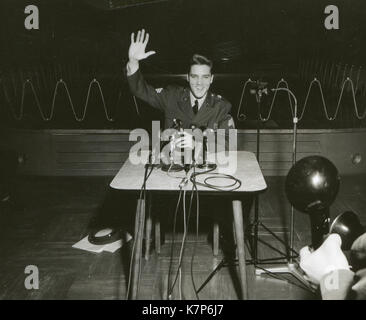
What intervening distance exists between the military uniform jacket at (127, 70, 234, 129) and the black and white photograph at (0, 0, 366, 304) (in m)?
0.01

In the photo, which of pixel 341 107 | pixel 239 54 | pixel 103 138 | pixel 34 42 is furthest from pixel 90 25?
pixel 341 107

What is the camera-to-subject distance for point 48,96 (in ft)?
22.9

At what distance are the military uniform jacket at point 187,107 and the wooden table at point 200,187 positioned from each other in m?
0.74

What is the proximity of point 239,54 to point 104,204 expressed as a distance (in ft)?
18.3

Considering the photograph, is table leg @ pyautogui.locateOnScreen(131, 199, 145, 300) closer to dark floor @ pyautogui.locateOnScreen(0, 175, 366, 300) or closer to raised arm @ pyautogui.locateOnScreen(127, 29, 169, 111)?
dark floor @ pyautogui.locateOnScreen(0, 175, 366, 300)

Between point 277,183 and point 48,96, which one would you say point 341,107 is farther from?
point 48,96

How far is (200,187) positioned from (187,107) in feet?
4.15

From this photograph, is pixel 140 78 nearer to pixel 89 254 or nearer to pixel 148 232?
pixel 148 232

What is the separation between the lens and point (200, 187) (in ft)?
7.51

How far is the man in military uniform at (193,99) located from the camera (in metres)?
3.19

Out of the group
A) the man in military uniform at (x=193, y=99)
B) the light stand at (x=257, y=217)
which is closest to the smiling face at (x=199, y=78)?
the man in military uniform at (x=193, y=99)

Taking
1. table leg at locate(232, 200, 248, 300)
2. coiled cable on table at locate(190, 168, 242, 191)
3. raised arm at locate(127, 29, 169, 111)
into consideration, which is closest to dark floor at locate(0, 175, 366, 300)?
table leg at locate(232, 200, 248, 300)

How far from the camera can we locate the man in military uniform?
3191 millimetres

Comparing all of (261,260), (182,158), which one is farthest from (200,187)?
(261,260)
